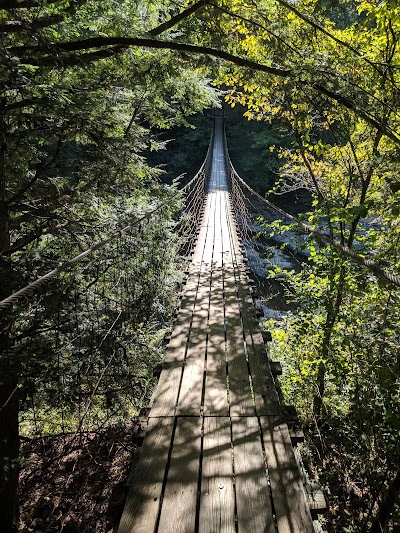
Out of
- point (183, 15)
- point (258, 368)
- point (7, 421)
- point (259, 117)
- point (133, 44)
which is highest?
point (183, 15)

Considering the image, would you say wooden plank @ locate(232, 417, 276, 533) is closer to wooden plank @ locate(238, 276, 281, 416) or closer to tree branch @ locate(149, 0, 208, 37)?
wooden plank @ locate(238, 276, 281, 416)

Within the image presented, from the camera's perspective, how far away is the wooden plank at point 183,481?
109 centimetres

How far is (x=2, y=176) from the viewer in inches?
94.7

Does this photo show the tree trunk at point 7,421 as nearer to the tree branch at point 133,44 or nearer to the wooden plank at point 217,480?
the tree branch at point 133,44

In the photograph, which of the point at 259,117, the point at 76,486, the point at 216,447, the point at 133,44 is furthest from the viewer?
the point at 259,117

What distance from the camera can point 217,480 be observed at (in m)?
1.24

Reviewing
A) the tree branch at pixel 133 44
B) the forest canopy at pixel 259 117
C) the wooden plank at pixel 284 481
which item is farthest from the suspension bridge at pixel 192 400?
the tree branch at pixel 133 44

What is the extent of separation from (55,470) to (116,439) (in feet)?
1.90

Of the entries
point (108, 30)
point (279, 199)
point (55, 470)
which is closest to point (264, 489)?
point (55, 470)

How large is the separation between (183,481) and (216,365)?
0.82m

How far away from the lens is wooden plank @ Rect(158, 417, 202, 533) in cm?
109

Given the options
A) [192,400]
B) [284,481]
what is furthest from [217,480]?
[192,400]

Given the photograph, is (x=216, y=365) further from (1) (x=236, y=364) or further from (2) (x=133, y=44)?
(2) (x=133, y=44)

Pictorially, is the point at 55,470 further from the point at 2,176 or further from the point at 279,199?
the point at 279,199
